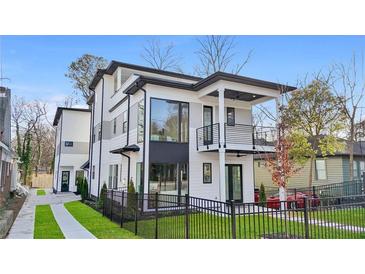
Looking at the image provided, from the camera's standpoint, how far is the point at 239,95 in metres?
12.2

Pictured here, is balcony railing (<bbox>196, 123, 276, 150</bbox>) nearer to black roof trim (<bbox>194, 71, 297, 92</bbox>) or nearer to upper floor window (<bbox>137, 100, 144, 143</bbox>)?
black roof trim (<bbox>194, 71, 297, 92</bbox>)

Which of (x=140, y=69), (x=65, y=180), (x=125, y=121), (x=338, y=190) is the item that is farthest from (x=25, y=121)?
(x=338, y=190)

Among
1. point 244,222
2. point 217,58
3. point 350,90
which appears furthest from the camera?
point 217,58

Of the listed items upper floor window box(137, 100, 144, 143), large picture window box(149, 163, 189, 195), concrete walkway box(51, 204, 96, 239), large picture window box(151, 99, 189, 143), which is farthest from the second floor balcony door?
concrete walkway box(51, 204, 96, 239)

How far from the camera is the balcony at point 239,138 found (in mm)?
10925

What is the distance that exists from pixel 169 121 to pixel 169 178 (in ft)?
7.52

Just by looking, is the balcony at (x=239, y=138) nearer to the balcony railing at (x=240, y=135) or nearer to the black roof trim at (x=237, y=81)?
the balcony railing at (x=240, y=135)

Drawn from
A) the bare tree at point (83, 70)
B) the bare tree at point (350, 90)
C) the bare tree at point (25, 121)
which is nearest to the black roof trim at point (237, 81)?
the bare tree at point (350, 90)

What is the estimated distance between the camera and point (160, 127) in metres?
10.9

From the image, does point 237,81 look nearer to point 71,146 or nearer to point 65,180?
point 71,146
